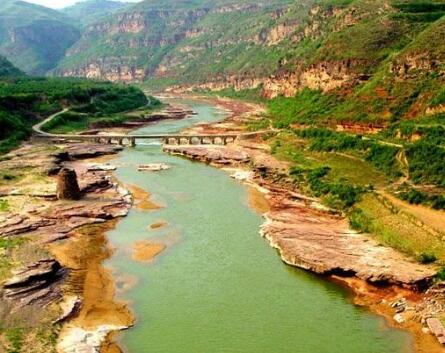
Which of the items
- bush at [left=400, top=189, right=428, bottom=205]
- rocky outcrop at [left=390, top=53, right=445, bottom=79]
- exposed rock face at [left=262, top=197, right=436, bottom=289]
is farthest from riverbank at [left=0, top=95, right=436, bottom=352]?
rocky outcrop at [left=390, top=53, right=445, bottom=79]

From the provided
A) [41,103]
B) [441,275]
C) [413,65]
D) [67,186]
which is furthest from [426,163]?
[41,103]

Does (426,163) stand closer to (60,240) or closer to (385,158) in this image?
(385,158)

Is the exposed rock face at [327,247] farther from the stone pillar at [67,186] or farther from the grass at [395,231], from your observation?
the stone pillar at [67,186]

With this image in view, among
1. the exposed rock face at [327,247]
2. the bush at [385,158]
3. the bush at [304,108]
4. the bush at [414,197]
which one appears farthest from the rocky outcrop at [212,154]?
the bush at [414,197]

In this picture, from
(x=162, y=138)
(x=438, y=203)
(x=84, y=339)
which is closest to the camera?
(x=84, y=339)

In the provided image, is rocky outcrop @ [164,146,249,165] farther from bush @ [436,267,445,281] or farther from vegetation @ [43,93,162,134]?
bush @ [436,267,445,281]
